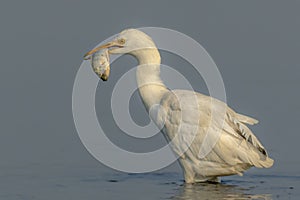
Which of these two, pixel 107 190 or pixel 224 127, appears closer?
pixel 107 190

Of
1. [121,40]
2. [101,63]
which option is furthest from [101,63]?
[121,40]

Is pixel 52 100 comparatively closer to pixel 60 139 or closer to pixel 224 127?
pixel 60 139

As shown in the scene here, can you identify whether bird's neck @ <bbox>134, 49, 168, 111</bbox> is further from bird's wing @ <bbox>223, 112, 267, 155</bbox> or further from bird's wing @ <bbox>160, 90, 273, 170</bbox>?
bird's wing @ <bbox>223, 112, 267, 155</bbox>

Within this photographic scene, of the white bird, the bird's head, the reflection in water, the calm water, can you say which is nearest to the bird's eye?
the bird's head

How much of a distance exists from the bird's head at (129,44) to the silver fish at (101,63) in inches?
7.5

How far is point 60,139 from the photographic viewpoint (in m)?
19.7

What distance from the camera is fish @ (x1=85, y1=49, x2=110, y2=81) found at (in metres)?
16.9

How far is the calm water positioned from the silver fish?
1721 mm

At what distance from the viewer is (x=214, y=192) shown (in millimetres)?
15555

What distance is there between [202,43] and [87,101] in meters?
6.36

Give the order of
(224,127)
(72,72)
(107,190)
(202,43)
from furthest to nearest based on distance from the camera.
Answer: (202,43) → (72,72) → (224,127) → (107,190)

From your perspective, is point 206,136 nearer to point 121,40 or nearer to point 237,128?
point 237,128

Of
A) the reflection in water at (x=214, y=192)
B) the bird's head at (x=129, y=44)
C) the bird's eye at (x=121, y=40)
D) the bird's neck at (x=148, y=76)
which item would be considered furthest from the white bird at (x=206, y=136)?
the bird's eye at (x=121, y=40)

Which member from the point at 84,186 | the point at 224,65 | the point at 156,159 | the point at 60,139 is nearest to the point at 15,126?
the point at 60,139
